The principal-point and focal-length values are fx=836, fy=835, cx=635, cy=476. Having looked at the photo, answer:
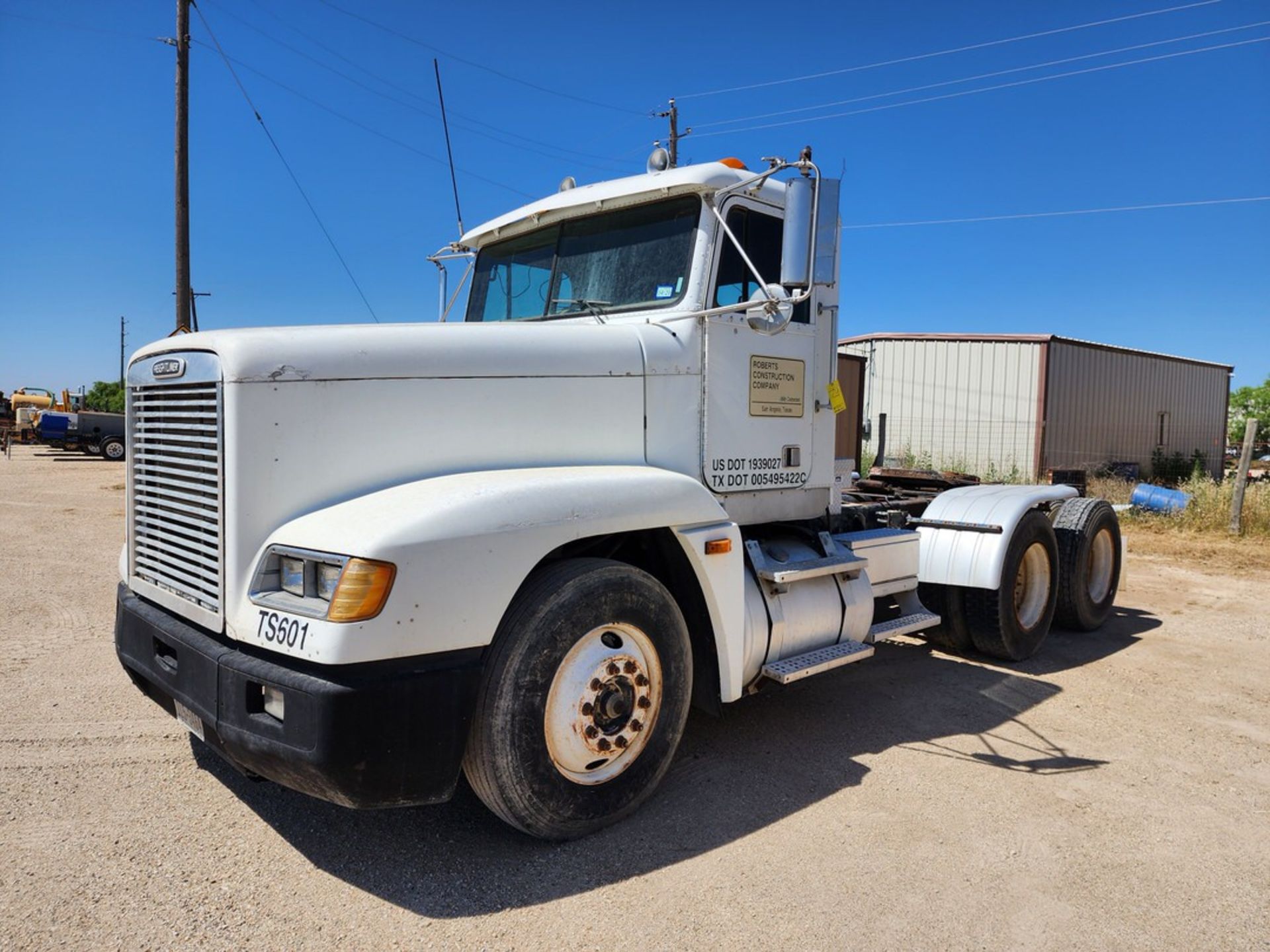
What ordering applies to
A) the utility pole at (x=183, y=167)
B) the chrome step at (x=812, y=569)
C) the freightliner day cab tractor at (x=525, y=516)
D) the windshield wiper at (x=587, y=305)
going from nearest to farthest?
the freightliner day cab tractor at (x=525, y=516), the chrome step at (x=812, y=569), the windshield wiper at (x=587, y=305), the utility pole at (x=183, y=167)

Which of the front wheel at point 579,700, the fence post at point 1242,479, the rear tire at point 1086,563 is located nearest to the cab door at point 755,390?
the front wheel at point 579,700

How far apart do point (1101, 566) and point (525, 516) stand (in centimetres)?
639

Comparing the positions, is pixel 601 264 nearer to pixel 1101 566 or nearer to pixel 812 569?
pixel 812 569

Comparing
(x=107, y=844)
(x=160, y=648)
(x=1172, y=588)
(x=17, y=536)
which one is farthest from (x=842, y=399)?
(x=17, y=536)

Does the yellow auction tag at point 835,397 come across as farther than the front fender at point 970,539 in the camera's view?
No

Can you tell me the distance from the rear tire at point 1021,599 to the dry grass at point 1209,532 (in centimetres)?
538

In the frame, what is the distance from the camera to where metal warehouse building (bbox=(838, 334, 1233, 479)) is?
2050 centimetres

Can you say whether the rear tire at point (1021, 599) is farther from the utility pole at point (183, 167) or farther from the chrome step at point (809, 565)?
the utility pole at point (183, 167)

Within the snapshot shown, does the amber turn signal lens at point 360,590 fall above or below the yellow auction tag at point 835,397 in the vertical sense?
below

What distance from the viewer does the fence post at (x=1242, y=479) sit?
12039 mm

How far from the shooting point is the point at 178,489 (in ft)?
10.8

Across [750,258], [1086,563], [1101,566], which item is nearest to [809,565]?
[750,258]

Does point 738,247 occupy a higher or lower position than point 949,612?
higher

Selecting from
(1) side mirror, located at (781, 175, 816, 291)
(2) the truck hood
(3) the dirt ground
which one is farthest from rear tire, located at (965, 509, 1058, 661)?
(2) the truck hood
